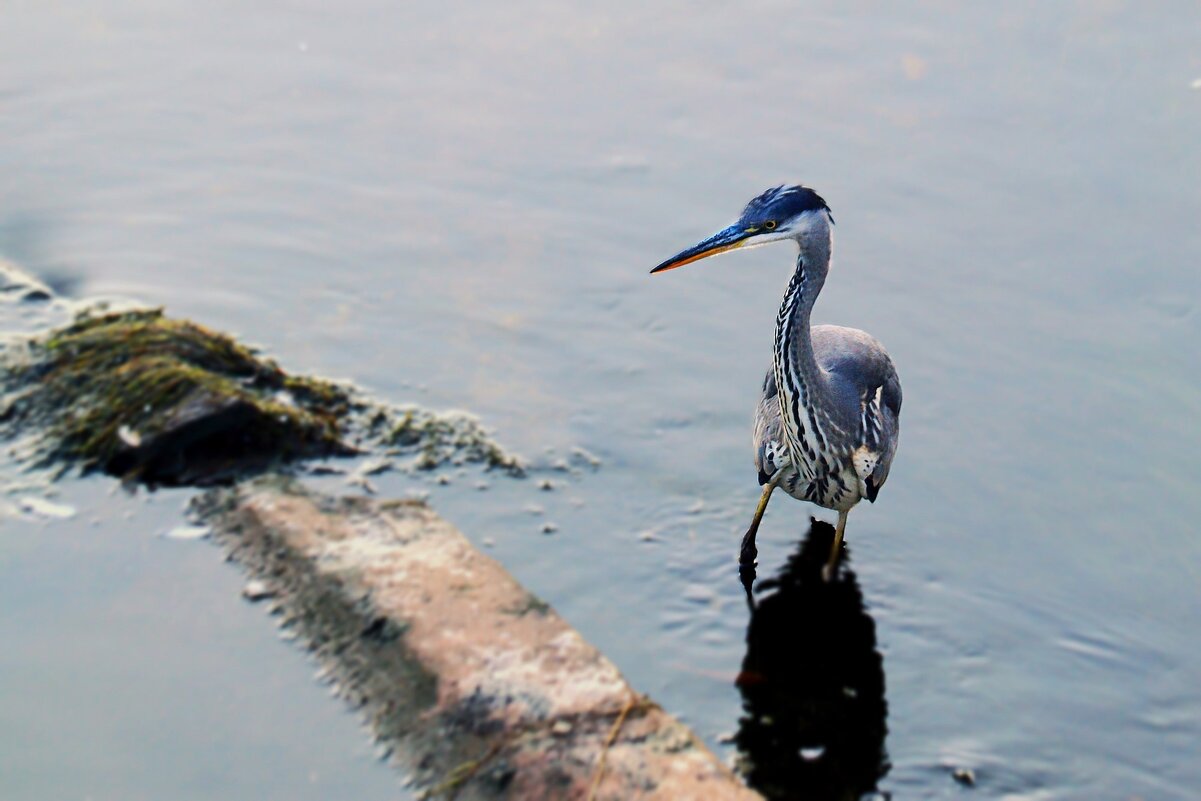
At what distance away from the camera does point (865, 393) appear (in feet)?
22.5

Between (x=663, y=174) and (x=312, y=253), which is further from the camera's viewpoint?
(x=663, y=174)

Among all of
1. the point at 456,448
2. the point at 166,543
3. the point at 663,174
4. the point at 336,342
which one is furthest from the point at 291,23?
the point at 166,543

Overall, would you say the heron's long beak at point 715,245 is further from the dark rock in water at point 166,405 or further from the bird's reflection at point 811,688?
the dark rock in water at point 166,405

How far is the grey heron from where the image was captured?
6453 mm

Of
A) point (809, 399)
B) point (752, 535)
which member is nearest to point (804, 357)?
point (809, 399)

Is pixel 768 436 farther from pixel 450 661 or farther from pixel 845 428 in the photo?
pixel 450 661

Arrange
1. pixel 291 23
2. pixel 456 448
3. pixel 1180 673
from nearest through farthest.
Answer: pixel 1180 673 < pixel 456 448 < pixel 291 23

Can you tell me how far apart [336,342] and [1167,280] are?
4728 mm

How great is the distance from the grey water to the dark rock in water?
249 mm

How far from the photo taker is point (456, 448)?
732cm

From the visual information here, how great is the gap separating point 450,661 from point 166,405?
7.38 feet

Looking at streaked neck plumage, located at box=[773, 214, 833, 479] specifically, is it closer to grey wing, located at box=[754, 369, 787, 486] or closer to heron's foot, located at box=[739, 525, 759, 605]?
grey wing, located at box=[754, 369, 787, 486]

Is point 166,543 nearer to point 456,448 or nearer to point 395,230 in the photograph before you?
point 456,448

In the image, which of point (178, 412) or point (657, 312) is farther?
point (657, 312)
